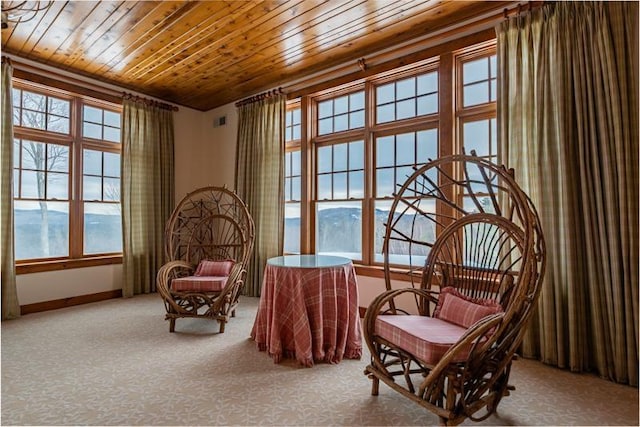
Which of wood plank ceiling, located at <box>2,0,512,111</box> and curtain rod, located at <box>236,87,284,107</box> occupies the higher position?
wood plank ceiling, located at <box>2,0,512,111</box>

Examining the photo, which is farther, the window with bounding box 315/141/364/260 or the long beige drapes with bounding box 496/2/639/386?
the window with bounding box 315/141/364/260

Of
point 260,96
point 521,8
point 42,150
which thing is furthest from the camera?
point 260,96

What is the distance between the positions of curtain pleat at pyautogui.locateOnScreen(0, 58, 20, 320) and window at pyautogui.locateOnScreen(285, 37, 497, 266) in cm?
298

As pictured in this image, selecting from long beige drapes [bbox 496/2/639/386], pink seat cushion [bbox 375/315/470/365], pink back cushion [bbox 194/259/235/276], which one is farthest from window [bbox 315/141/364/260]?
pink seat cushion [bbox 375/315/470/365]

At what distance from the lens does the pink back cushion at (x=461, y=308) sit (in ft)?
6.28

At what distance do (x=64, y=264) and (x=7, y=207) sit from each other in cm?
89

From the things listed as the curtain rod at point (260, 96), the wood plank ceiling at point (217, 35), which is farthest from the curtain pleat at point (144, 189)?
the curtain rod at point (260, 96)

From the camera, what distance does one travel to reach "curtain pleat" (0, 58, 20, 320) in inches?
139

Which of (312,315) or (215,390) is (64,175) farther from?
(312,315)

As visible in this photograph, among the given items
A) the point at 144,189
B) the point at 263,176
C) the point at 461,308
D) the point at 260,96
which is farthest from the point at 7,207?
the point at 461,308

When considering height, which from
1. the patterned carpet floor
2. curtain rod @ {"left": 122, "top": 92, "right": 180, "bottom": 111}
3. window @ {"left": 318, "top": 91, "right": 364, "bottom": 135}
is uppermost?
curtain rod @ {"left": 122, "top": 92, "right": 180, "bottom": 111}

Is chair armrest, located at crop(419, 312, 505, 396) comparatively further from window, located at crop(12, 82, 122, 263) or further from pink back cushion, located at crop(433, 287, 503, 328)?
window, located at crop(12, 82, 122, 263)

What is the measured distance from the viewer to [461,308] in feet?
6.71

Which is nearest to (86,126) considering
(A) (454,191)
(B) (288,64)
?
(B) (288,64)
